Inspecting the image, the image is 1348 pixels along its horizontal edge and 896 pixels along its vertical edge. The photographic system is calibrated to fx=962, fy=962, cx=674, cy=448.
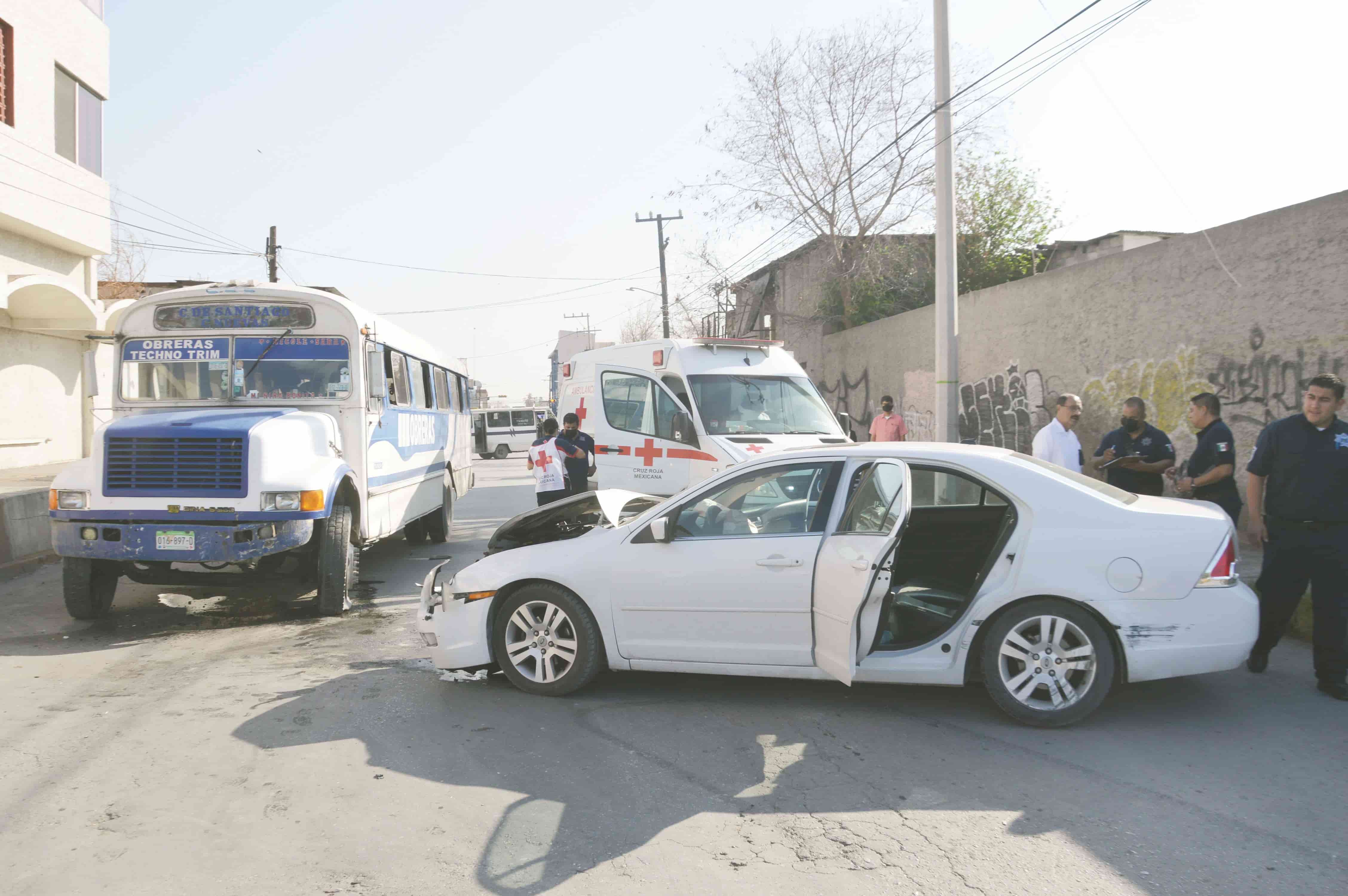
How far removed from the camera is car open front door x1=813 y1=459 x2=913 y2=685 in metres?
4.90

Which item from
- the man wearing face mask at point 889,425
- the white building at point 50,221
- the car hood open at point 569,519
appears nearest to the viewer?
the car hood open at point 569,519

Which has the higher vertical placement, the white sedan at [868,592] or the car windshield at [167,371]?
the car windshield at [167,371]

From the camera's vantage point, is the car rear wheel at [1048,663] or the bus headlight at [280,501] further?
the bus headlight at [280,501]

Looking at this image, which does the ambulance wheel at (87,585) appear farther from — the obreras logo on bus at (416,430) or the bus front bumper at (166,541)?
the obreras logo on bus at (416,430)

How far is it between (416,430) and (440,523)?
7.13 ft

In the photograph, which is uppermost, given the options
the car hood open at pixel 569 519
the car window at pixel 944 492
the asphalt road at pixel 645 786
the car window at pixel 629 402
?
the car window at pixel 629 402

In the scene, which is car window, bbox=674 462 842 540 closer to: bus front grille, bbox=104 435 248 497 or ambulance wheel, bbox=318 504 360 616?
ambulance wheel, bbox=318 504 360 616

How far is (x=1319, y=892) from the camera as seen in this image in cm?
332

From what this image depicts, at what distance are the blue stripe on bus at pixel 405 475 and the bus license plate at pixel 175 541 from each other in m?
1.82

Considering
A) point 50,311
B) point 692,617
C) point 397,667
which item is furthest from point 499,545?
point 50,311

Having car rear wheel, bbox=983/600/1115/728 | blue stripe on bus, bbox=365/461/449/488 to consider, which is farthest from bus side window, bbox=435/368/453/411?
car rear wheel, bbox=983/600/1115/728

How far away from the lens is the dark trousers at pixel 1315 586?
18.0 feet

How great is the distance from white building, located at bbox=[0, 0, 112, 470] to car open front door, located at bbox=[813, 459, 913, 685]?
16.3 meters

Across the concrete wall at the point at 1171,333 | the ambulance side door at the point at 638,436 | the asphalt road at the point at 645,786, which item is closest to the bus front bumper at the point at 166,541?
the asphalt road at the point at 645,786
